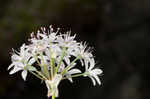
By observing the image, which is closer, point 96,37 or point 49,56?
point 49,56

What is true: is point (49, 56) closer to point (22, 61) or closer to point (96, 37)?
point (22, 61)

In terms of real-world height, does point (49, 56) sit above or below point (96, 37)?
below

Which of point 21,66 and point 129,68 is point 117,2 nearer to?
point 129,68

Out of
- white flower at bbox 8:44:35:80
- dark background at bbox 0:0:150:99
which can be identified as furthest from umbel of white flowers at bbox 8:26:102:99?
dark background at bbox 0:0:150:99

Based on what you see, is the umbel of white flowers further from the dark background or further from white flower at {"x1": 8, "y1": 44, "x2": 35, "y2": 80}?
the dark background

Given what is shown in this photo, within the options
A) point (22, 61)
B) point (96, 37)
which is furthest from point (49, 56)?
point (96, 37)

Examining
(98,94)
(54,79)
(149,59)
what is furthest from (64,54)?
(149,59)

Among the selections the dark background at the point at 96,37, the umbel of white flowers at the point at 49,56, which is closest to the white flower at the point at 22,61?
the umbel of white flowers at the point at 49,56

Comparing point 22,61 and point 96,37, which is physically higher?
point 96,37

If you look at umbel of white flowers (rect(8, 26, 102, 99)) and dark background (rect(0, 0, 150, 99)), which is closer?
umbel of white flowers (rect(8, 26, 102, 99))
